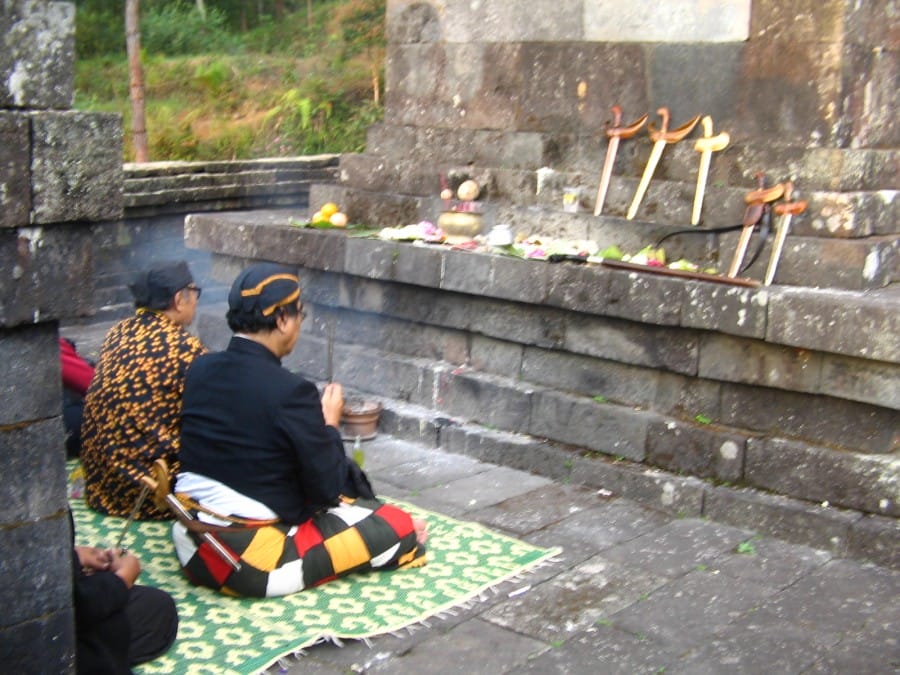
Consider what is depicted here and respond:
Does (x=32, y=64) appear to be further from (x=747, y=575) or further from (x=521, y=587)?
(x=747, y=575)

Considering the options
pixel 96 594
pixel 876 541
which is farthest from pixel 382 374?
pixel 96 594

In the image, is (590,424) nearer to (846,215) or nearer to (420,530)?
(420,530)

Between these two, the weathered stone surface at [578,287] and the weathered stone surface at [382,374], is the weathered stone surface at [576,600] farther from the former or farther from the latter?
the weathered stone surface at [382,374]

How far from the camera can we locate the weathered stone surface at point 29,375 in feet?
12.0

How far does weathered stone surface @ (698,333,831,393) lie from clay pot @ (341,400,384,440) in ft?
7.01

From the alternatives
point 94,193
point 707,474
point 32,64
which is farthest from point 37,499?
point 707,474

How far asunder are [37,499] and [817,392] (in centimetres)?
377

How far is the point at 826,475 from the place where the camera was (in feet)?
18.9

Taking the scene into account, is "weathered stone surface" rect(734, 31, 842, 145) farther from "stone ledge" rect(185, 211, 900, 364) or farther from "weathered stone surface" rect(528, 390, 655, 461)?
"weathered stone surface" rect(528, 390, 655, 461)

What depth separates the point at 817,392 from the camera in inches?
229

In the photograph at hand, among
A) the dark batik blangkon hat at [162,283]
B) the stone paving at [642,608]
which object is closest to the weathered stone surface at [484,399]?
the stone paving at [642,608]

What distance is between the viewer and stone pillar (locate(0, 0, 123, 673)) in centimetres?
349

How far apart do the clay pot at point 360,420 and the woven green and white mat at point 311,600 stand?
4.94ft

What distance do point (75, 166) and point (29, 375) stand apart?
2.22 ft
